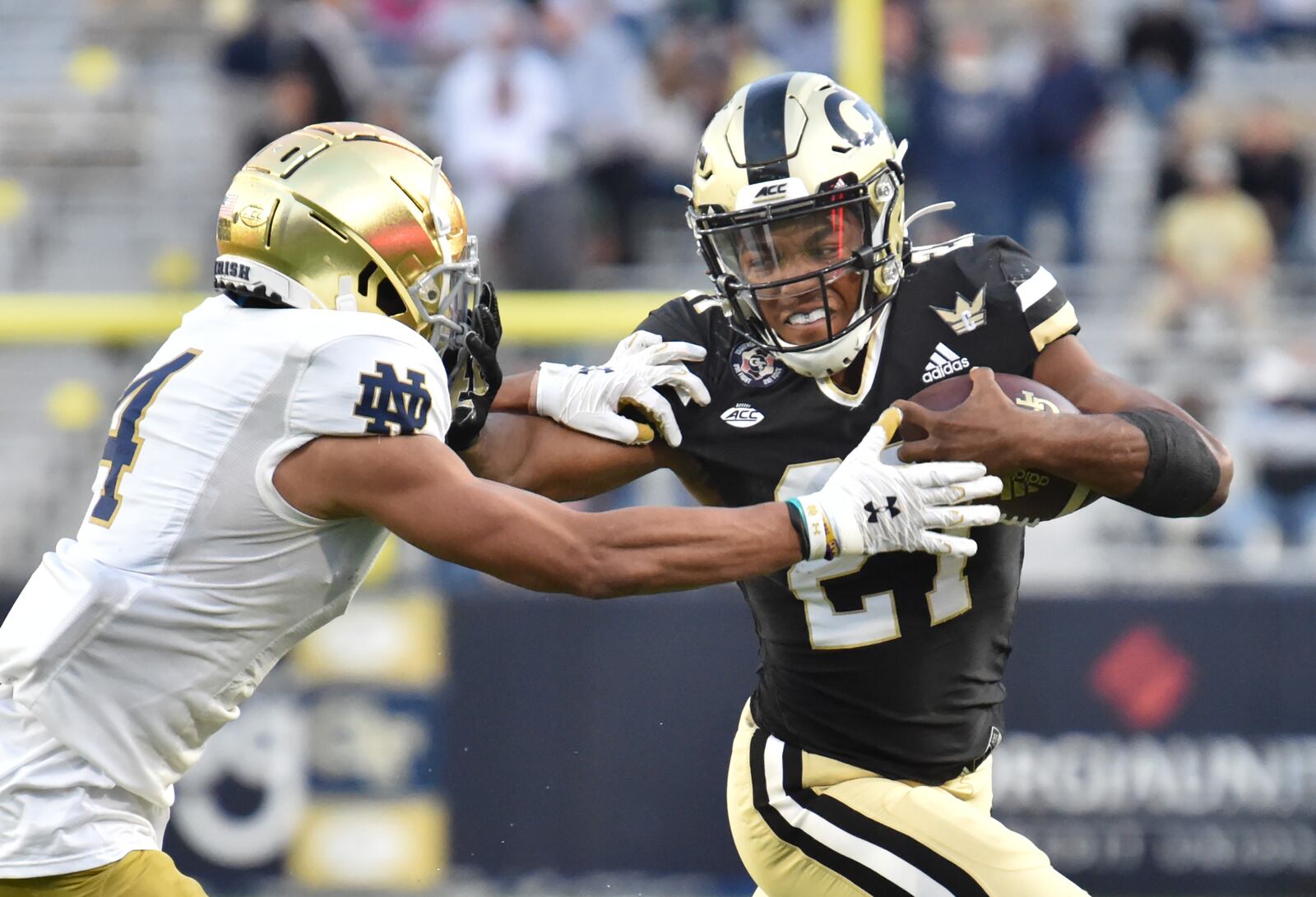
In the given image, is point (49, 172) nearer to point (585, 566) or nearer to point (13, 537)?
point (13, 537)

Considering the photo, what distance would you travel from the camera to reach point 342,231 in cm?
291

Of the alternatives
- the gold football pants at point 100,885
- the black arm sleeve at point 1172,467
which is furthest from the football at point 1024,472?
the gold football pants at point 100,885

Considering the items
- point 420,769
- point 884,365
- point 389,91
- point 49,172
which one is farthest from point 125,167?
point 884,365

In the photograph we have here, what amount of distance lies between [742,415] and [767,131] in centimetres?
54

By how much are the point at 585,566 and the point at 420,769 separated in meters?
3.43

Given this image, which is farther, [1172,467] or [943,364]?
[943,364]

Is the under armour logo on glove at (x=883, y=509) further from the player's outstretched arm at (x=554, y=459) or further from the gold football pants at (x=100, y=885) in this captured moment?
the gold football pants at (x=100, y=885)

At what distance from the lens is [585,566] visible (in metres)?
2.80

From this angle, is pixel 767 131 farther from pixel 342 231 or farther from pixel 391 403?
pixel 391 403

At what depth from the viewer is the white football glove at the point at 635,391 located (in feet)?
10.8

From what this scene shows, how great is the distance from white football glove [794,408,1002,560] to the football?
0.46ft

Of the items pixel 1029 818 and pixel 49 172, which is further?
pixel 49 172

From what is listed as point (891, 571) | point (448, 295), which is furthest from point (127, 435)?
point (891, 571)

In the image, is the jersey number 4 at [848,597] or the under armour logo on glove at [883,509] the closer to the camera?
the under armour logo on glove at [883,509]
